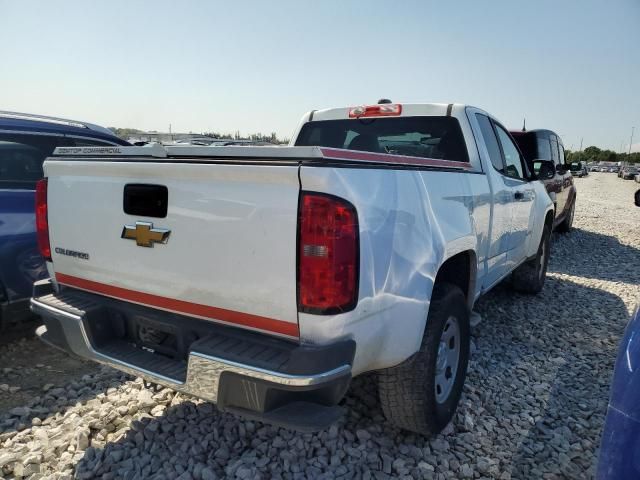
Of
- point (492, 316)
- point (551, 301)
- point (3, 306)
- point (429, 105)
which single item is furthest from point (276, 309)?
point (551, 301)

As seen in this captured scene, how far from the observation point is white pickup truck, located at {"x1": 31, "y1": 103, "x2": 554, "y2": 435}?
175 cm

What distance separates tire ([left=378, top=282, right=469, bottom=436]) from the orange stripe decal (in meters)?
0.73

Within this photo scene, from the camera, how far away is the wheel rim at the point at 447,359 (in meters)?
2.65

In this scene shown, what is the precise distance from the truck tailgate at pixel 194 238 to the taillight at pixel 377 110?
7.08 ft

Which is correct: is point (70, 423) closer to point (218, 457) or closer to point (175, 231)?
point (218, 457)

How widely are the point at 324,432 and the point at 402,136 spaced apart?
7.44 feet

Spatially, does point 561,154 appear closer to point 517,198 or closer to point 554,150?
point 554,150

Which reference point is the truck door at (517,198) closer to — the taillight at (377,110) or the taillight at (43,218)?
the taillight at (377,110)

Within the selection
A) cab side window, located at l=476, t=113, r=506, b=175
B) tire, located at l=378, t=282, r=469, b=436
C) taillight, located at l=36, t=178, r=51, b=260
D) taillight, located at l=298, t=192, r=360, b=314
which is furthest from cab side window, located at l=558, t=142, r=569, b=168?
taillight, located at l=36, t=178, r=51, b=260

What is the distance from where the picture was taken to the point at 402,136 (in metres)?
3.67

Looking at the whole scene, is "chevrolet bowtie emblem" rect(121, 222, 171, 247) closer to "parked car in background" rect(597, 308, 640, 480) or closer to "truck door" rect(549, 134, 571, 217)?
"parked car in background" rect(597, 308, 640, 480)

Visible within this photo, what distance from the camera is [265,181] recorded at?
178 cm

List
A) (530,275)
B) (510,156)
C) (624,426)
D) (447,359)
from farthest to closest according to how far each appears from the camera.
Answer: (530,275) < (510,156) < (447,359) < (624,426)

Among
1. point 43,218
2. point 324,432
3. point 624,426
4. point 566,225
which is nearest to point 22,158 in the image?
point 43,218
